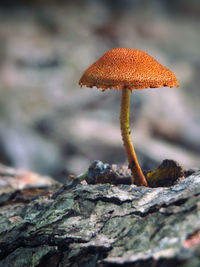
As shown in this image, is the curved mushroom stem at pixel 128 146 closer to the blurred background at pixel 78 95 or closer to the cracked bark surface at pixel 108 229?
the cracked bark surface at pixel 108 229

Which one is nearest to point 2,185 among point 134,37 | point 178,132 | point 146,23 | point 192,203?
point 192,203

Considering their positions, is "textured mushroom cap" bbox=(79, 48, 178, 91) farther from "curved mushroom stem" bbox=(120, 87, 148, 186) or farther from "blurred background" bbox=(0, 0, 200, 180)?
"blurred background" bbox=(0, 0, 200, 180)

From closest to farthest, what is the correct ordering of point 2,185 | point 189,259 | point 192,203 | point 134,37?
point 189,259
point 192,203
point 2,185
point 134,37

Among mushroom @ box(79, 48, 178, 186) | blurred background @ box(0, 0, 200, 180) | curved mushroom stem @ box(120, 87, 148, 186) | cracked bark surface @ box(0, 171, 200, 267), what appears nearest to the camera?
cracked bark surface @ box(0, 171, 200, 267)

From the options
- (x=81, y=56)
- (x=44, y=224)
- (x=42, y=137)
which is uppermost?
(x=81, y=56)

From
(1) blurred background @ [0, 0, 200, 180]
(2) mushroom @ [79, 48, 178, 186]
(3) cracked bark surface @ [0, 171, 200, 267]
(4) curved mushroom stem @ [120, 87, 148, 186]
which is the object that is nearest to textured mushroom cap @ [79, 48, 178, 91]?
(2) mushroom @ [79, 48, 178, 186]

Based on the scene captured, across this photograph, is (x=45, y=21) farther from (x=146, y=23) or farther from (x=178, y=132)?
(x=178, y=132)

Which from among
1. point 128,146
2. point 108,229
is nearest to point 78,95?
point 128,146

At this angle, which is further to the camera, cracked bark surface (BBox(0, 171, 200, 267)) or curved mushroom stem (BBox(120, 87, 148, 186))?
curved mushroom stem (BBox(120, 87, 148, 186))
